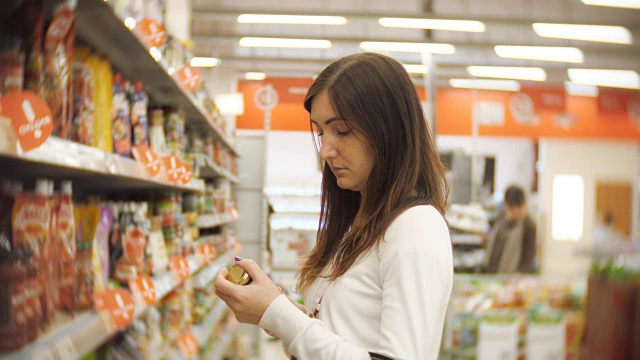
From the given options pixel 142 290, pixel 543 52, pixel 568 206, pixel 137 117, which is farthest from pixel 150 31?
pixel 543 52

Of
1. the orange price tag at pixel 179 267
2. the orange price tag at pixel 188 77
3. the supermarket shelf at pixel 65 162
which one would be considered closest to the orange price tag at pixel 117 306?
the supermarket shelf at pixel 65 162

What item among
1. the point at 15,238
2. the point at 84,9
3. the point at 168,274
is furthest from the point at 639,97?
the point at 15,238

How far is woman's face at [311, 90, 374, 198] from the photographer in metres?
1.30

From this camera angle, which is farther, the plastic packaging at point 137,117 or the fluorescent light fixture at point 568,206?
the fluorescent light fixture at point 568,206

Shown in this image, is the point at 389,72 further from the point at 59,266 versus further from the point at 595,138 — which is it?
the point at 595,138

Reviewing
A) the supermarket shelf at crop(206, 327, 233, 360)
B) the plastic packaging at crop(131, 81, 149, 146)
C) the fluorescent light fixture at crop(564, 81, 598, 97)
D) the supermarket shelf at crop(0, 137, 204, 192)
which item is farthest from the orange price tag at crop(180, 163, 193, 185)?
the fluorescent light fixture at crop(564, 81, 598, 97)

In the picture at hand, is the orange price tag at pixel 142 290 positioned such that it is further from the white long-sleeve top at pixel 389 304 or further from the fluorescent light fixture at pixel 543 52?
the fluorescent light fixture at pixel 543 52

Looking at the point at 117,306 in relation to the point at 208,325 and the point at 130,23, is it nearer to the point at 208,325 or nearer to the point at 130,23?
the point at 130,23

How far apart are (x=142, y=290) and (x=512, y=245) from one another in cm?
285

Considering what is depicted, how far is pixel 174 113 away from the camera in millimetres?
2949

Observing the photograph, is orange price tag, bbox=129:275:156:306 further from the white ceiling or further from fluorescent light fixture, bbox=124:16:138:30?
the white ceiling

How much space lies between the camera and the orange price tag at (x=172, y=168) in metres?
2.38

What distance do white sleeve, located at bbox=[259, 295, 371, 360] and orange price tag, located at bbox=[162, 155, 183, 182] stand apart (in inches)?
50.9

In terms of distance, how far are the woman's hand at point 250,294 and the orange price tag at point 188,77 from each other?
149 cm
